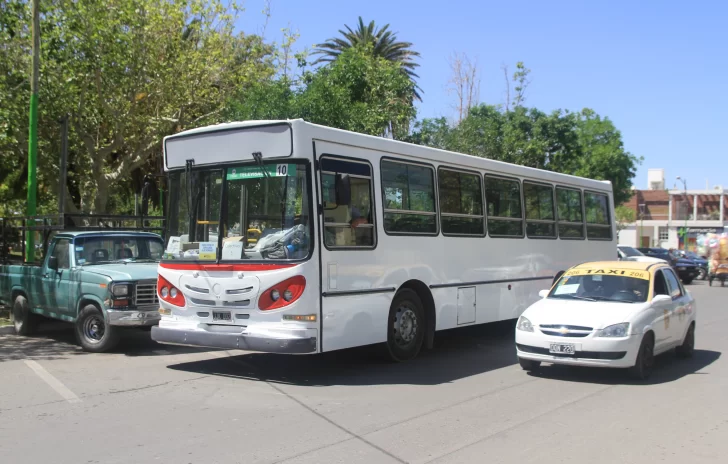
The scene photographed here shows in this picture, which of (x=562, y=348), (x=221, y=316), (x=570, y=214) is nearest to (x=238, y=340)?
(x=221, y=316)

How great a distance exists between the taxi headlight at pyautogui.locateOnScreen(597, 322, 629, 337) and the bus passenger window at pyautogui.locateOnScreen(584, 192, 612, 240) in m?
7.32

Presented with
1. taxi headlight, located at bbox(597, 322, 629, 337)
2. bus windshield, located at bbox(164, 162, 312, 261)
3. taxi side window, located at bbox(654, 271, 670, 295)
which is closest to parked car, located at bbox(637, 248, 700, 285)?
taxi side window, located at bbox(654, 271, 670, 295)

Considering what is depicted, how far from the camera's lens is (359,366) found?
10.4 m

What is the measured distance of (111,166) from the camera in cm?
2533

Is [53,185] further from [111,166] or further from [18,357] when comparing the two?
[18,357]

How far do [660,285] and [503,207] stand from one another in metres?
3.32

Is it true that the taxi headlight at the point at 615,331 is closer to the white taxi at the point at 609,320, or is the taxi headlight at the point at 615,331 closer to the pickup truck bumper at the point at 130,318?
the white taxi at the point at 609,320

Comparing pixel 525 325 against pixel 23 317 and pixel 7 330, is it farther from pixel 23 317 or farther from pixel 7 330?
pixel 7 330

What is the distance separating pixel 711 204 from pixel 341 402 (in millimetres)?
92976

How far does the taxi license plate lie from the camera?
8953mm

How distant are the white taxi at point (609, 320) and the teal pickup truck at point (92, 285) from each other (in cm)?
582

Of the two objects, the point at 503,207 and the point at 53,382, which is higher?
the point at 503,207

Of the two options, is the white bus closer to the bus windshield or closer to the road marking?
the bus windshield

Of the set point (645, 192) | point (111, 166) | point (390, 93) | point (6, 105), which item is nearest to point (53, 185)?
point (111, 166)
